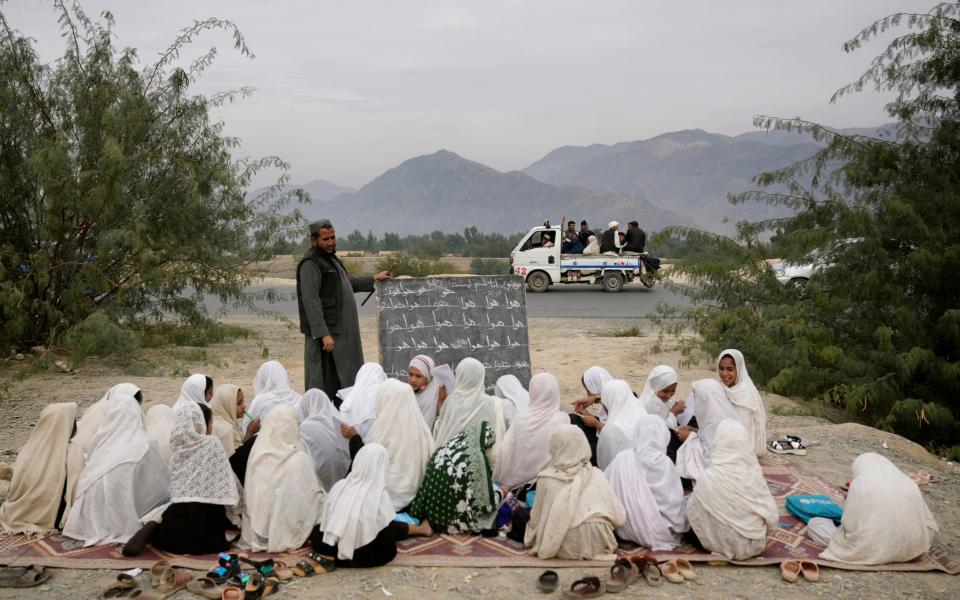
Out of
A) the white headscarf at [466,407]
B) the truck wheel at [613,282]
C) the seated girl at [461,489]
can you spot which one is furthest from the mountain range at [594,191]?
the seated girl at [461,489]

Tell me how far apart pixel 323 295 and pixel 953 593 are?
4338mm

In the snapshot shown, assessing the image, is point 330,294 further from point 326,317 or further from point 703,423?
point 703,423

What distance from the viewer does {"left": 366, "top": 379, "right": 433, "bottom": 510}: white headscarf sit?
15.3 feet

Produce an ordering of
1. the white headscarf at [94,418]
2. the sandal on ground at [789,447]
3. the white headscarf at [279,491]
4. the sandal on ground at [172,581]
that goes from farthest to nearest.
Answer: the sandal on ground at [789,447] → the white headscarf at [94,418] → the white headscarf at [279,491] → the sandal on ground at [172,581]

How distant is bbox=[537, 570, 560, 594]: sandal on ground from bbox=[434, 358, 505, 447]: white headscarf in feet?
4.59

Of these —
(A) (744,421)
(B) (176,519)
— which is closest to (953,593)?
(A) (744,421)

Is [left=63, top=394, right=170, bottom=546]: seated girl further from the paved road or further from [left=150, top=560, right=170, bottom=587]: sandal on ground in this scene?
the paved road

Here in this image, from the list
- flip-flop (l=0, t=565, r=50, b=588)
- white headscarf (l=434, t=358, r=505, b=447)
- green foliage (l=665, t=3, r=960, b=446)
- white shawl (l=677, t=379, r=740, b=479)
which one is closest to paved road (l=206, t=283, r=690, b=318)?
green foliage (l=665, t=3, r=960, b=446)

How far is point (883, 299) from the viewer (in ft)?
25.2

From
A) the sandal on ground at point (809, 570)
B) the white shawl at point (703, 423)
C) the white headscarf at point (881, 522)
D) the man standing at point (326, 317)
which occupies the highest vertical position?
the man standing at point (326, 317)

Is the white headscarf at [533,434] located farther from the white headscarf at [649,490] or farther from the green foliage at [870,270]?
the green foliage at [870,270]

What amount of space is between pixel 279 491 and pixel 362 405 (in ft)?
4.21

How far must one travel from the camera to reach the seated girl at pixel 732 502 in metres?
4.08

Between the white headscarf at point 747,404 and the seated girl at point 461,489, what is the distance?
2074 mm
